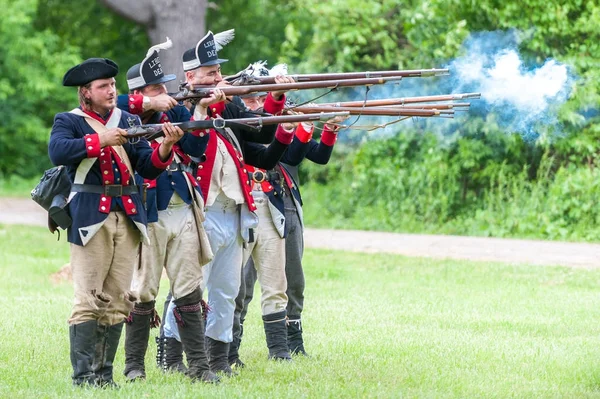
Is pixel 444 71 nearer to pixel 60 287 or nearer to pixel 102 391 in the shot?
pixel 102 391

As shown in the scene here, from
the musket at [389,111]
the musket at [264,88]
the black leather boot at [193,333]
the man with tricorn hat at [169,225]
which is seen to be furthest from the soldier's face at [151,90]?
the black leather boot at [193,333]

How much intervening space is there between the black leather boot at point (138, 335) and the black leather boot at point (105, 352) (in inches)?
10.7

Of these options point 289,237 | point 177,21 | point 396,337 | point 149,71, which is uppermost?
point 177,21

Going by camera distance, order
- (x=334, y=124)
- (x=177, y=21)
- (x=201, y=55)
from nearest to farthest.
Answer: (x=201, y=55) < (x=334, y=124) < (x=177, y=21)

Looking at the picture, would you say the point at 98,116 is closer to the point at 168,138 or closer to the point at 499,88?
the point at 168,138

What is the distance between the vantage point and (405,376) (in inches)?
274

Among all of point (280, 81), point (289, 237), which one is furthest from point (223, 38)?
point (289, 237)

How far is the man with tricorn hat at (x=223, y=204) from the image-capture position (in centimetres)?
688

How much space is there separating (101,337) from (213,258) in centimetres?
96

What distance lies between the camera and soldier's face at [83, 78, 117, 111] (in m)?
6.26

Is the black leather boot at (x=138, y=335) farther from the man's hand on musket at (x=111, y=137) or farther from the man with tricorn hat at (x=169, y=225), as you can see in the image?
the man's hand on musket at (x=111, y=137)

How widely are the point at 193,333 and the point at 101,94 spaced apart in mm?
1571

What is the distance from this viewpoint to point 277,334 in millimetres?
7590

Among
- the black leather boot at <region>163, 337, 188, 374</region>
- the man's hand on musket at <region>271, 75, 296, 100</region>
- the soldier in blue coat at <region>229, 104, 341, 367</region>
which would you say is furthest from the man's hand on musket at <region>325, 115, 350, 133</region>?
the black leather boot at <region>163, 337, 188, 374</region>
